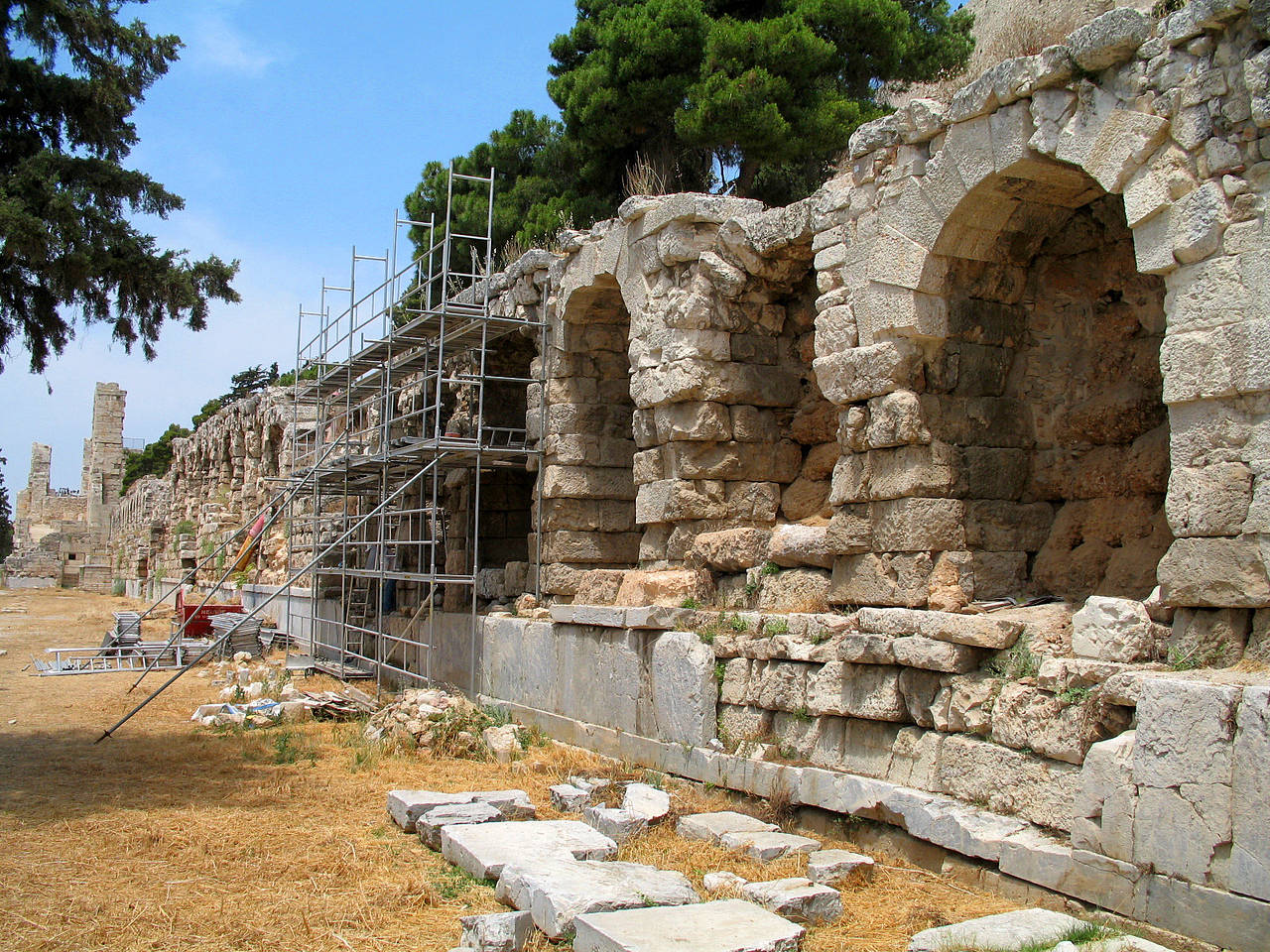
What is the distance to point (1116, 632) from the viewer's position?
4688 mm

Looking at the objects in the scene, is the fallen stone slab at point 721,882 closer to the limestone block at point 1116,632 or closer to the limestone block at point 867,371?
the limestone block at point 1116,632

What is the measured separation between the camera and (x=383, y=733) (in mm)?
8562

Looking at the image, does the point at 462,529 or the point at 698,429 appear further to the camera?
the point at 462,529

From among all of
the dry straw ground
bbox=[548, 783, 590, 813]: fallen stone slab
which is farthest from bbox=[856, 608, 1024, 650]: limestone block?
bbox=[548, 783, 590, 813]: fallen stone slab

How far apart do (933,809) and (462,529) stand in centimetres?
767

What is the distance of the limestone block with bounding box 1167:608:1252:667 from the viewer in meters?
4.38

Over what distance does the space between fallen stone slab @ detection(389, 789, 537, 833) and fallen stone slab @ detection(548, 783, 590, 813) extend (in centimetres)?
16

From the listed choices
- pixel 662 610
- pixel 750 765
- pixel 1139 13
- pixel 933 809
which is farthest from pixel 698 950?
pixel 1139 13

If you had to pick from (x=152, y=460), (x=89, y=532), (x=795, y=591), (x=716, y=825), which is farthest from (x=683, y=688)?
(x=152, y=460)

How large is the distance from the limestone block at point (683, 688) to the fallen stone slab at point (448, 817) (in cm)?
131

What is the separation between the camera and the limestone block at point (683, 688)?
22.2 ft

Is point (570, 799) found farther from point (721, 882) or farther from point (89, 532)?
point (89, 532)

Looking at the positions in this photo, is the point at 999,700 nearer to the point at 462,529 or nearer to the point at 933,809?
the point at 933,809

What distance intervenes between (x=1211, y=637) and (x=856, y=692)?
183cm
